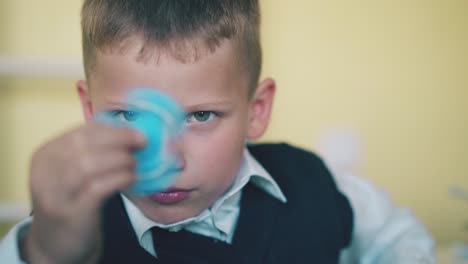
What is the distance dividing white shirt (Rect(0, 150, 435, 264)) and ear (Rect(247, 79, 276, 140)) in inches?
1.6

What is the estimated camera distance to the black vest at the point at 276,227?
78 centimetres

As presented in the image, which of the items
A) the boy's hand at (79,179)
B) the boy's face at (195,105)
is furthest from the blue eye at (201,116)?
the boy's hand at (79,179)

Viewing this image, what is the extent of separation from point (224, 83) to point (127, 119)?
129 mm

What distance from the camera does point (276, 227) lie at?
2.91 feet

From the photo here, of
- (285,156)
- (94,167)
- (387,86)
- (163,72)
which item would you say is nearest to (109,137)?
(94,167)

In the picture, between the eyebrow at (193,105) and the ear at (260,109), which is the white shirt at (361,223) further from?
the eyebrow at (193,105)

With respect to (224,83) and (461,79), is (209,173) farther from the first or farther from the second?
(461,79)

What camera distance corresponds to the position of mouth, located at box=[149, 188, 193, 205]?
0.75 metres

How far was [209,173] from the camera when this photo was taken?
0.78 m

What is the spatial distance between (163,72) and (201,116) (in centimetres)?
8

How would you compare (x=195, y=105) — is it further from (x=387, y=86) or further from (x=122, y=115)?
(x=387, y=86)

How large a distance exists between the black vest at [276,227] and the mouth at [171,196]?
0.19 ft

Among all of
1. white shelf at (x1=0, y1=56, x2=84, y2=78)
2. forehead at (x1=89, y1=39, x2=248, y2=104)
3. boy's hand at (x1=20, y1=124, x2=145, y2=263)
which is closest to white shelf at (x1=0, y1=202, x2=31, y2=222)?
white shelf at (x1=0, y1=56, x2=84, y2=78)

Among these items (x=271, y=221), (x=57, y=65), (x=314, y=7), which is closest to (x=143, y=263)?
(x=271, y=221)
